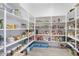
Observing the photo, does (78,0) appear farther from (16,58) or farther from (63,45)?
(63,45)

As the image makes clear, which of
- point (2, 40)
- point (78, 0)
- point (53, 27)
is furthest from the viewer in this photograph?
point (53, 27)

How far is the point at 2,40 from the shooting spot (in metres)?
1.33

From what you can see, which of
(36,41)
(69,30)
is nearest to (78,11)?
(69,30)

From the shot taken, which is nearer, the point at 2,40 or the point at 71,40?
the point at 2,40

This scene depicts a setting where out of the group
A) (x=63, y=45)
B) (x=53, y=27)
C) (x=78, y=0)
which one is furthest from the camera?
(x=53, y=27)

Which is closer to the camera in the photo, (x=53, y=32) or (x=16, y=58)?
(x=16, y=58)

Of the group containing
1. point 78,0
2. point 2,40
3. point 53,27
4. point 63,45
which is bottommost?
point 63,45

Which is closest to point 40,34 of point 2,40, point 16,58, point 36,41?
point 36,41

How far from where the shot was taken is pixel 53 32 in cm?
241

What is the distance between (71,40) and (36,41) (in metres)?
0.69

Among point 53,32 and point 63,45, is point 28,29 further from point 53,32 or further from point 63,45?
point 63,45

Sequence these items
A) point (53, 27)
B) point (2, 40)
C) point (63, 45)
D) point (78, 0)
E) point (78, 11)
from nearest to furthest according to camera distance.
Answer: point (78, 0) < point (2, 40) < point (78, 11) < point (63, 45) < point (53, 27)

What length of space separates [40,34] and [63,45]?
0.50 meters

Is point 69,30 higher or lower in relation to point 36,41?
higher
